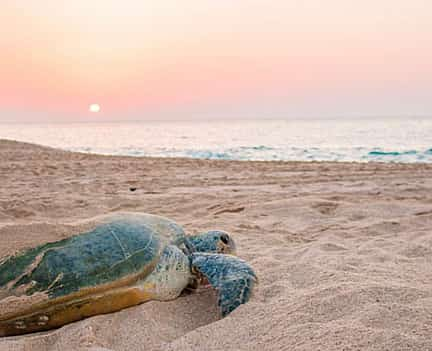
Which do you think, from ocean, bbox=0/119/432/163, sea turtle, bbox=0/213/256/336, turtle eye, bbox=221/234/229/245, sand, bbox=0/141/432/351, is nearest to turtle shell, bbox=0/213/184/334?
sea turtle, bbox=0/213/256/336

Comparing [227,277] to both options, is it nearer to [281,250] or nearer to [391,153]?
[281,250]

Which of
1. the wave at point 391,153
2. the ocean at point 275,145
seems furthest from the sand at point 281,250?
the wave at point 391,153

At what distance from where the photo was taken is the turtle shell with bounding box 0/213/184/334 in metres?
1.87

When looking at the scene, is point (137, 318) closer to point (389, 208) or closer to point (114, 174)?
point (389, 208)

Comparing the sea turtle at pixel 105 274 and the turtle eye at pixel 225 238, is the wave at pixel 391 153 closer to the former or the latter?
the turtle eye at pixel 225 238

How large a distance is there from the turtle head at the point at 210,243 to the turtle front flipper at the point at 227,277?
0.59 ft

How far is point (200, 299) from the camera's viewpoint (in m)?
2.33

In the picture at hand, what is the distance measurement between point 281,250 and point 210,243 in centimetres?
72

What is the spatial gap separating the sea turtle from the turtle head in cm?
15

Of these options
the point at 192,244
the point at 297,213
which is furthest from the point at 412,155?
the point at 192,244

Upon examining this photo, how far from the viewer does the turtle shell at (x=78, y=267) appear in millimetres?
1870

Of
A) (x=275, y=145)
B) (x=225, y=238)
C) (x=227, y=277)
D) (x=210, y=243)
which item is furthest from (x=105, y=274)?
(x=275, y=145)

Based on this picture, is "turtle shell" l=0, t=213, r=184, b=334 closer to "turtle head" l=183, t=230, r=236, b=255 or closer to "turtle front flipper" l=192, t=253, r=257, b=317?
"turtle front flipper" l=192, t=253, r=257, b=317

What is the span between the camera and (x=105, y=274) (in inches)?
78.7
